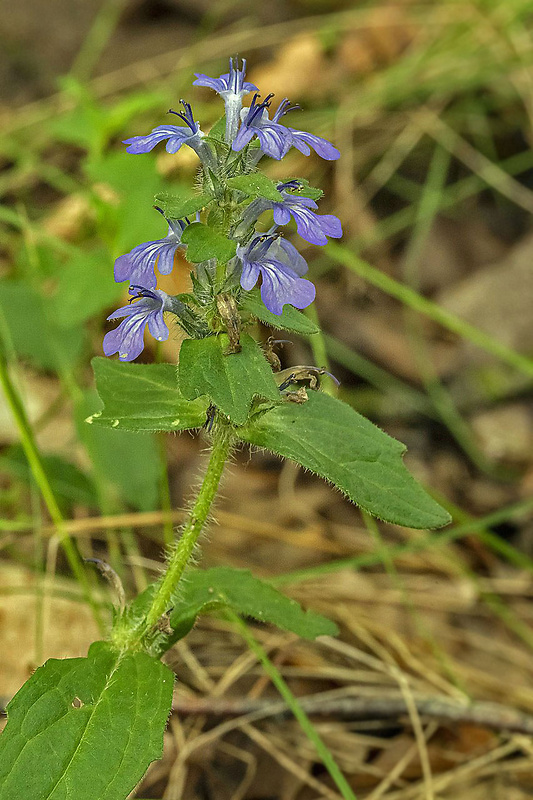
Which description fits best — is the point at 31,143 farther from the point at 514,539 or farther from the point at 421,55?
the point at 514,539

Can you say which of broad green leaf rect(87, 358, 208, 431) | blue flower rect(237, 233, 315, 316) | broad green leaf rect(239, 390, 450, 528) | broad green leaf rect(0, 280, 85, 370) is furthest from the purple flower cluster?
broad green leaf rect(0, 280, 85, 370)

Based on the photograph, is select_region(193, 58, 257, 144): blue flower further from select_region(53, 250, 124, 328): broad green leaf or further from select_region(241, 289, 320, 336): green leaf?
select_region(53, 250, 124, 328): broad green leaf

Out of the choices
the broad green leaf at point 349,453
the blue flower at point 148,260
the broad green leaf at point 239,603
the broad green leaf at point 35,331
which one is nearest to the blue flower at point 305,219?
the blue flower at point 148,260

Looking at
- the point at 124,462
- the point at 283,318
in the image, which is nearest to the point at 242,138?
the point at 283,318

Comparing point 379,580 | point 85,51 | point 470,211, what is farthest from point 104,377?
point 85,51

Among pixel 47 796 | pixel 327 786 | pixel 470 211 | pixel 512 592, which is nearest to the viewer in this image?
pixel 47 796

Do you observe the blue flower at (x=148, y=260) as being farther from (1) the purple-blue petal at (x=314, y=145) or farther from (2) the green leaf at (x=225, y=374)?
(1) the purple-blue petal at (x=314, y=145)
